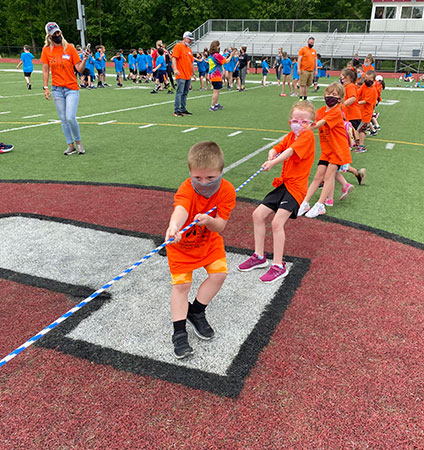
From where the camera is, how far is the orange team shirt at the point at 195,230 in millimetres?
2545

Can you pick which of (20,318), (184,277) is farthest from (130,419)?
(20,318)

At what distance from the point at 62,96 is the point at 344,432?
725cm

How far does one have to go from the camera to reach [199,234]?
261 cm

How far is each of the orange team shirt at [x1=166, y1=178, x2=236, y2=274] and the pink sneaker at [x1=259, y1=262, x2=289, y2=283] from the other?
1.01 m

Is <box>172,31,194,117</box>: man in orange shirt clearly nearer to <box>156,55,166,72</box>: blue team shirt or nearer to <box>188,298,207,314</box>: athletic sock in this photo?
<box>156,55,166,72</box>: blue team shirt

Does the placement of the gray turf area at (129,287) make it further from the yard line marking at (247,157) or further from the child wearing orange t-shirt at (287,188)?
the yard line marking at (247,157)

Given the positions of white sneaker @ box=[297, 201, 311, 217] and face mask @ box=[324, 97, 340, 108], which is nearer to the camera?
face mask @ box=[324, 97, 340, 108]

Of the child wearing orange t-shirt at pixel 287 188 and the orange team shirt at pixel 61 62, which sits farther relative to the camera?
the orange team shirt at pixel 61 62

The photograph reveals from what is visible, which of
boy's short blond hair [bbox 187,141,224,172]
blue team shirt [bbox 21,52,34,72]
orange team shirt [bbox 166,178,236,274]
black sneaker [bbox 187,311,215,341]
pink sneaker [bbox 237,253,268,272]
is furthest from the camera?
blue team shirt [bbox 21,52,34,72]

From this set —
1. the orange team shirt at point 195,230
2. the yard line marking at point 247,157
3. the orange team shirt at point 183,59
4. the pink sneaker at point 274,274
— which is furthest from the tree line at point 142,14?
the orange team shirt at point 195,230

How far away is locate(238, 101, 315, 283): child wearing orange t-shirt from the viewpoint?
11.9ft

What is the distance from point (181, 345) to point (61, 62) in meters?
6.39

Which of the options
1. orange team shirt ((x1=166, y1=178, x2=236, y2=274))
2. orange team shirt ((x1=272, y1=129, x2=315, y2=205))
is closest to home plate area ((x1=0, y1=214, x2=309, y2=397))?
orange team shirt ((x1=166, y1=178, x2=236, y2=274))

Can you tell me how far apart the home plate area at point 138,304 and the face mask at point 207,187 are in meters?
1.05
